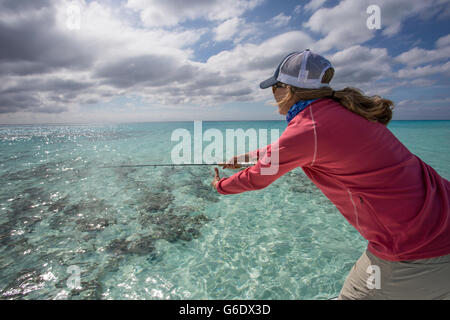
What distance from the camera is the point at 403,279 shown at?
4.95 ft

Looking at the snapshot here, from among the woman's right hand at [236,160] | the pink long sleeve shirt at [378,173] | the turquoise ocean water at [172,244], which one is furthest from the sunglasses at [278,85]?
the turquoise ocean water at [172,244]

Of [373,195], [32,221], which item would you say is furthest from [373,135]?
[32,221]

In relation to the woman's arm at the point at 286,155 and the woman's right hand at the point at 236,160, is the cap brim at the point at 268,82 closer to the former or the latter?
the woman's arm at the point at 286,155

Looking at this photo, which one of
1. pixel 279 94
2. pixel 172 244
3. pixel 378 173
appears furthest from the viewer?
pixel 172 244

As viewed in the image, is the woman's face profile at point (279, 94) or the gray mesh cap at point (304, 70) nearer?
the gray mesh cap at point (304, 70)

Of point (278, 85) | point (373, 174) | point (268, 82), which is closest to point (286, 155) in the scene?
point (373, 174)

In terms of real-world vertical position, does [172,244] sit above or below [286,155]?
below

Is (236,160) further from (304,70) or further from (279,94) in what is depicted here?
(304,70)

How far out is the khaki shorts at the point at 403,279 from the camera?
1446 millimetres

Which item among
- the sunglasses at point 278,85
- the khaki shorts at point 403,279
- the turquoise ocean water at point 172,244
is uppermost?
the sunglasses at point 278,85

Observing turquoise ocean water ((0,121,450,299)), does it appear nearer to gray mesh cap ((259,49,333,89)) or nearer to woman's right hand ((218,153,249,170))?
woman's right hand ((218,153,249,170))

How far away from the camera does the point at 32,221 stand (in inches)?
265

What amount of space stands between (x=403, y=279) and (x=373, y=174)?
0.85m
